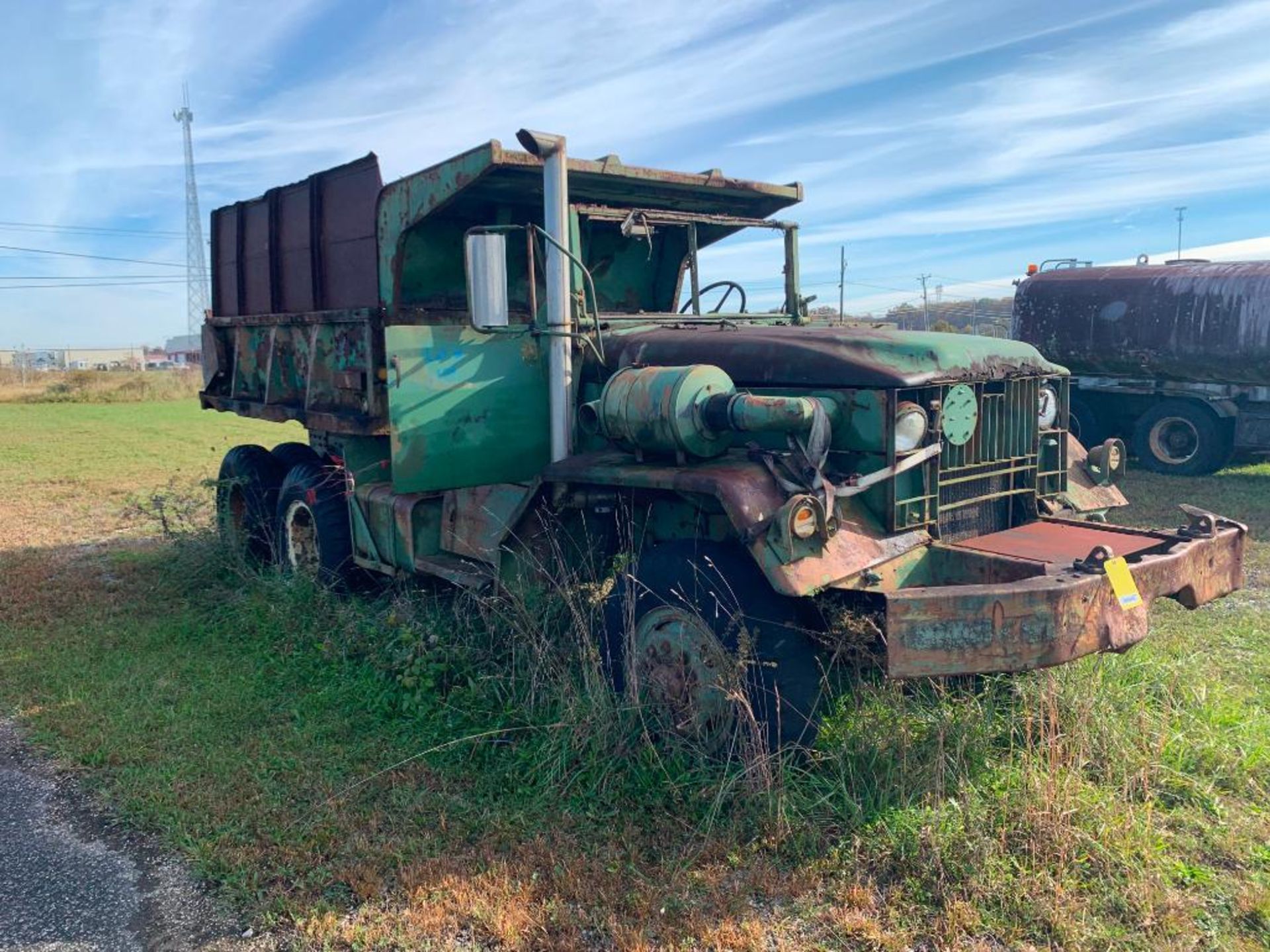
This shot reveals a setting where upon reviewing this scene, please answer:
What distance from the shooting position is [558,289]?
4.84 m

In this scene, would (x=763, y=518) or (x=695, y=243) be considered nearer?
(x=763, y=518)

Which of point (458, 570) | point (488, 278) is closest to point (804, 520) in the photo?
point (488, 278)

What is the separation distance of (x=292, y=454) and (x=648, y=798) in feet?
16.3

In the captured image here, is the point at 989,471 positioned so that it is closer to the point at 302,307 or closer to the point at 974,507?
the point at 974,507

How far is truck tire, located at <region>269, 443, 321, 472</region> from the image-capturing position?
24.9 feet

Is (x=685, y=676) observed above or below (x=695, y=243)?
below

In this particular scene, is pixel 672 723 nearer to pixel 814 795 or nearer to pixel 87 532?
pixel 814 795

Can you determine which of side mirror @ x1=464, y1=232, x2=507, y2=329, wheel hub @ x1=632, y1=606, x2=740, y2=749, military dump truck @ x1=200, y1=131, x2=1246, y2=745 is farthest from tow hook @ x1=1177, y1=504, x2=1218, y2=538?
side mirror @ x1=464, y1=232, x2=507, y2=329

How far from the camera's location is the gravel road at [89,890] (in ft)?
10.2

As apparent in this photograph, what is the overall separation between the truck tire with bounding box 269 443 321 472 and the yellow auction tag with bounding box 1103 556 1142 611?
5.68m

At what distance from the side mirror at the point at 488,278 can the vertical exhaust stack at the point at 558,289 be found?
0.45 metres

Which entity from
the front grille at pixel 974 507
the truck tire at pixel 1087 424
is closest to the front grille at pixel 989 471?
the front grille at pixel 974 507

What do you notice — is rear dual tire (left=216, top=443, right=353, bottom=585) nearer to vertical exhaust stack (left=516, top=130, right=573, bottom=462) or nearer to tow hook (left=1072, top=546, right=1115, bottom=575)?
vertical exhaust stack (left=516, top=130, right=573, bottom=462)

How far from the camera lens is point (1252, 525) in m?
8.79
